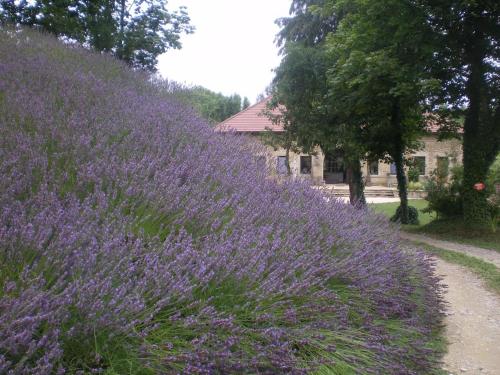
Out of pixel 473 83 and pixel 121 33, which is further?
pixel 473 83

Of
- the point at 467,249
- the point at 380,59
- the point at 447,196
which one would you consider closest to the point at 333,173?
the point at 447,196

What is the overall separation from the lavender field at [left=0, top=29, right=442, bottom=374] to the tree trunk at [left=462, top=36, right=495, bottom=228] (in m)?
8.22

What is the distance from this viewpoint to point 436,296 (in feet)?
13.9

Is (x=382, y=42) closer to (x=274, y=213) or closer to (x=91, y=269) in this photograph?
(x=274, y=213)

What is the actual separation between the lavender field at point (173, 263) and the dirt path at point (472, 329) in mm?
220

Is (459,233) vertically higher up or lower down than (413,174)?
lower down

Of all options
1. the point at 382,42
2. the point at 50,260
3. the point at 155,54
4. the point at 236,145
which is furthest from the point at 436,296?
the point at 155,54

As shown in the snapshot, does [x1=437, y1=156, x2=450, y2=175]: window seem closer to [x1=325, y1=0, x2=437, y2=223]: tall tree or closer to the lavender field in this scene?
[x1=325, y1=0, x2=437, y2=223]: tall tree

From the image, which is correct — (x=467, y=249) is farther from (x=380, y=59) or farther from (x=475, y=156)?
(x=380, y=59)

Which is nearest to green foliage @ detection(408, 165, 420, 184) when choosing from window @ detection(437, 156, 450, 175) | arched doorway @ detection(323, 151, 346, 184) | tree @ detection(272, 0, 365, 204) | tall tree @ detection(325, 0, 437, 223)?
arched doorway @ detection(323, 151, 346, 184)

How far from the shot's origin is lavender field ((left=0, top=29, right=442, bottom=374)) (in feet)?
5.86

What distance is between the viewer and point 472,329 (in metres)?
4.33

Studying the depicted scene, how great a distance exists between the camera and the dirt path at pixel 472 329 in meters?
3.47

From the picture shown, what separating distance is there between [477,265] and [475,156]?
194 inches
